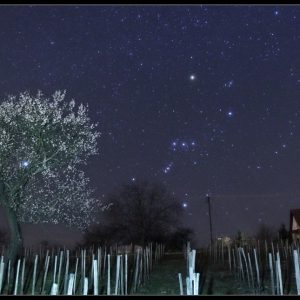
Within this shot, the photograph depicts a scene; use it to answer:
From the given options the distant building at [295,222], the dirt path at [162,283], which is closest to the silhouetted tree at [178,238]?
the distant building at [295,222]

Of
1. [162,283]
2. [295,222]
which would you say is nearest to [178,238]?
[295,222]

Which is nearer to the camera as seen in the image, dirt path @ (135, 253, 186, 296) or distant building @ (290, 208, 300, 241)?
dirt path @ (135, 253, 186, 296)

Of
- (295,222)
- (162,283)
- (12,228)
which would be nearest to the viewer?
(162,283)

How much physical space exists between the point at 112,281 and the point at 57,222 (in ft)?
14.1

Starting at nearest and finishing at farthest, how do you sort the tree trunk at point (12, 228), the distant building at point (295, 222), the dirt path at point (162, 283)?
1. the dirt path at point (162, 283)
2. the tree trunk at point (12, 228)
3. the distant building at point (295, 222)

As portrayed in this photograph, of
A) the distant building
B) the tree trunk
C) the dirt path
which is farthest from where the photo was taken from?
the distant building

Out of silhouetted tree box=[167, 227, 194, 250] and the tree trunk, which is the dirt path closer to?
the tree trunk

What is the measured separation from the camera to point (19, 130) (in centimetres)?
2041

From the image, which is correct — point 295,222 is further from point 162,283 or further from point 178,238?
point 162,283

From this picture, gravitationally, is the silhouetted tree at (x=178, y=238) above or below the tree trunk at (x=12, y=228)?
above

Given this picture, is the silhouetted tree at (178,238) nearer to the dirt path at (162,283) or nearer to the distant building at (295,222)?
the distant building at (295,222)

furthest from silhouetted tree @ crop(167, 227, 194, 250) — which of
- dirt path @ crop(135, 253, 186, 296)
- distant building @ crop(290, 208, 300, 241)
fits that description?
dirt path @ crop(135, 253, 186, 296)
